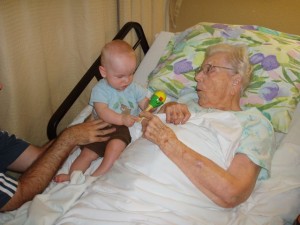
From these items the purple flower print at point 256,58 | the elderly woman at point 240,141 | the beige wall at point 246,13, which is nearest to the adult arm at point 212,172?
the elderly woman at point 240,141

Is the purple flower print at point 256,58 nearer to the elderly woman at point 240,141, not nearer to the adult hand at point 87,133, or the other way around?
the elderly woman at point 240,141

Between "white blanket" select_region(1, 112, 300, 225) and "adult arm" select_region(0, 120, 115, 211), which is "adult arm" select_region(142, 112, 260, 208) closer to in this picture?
"white blanket" select_region(1, 112, 300, 225)

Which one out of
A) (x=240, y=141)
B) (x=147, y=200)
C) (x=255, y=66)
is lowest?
(x=147, y=200)

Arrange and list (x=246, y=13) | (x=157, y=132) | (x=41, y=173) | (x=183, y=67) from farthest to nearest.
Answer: (x=246, y=13) → (x=183, y=67) → (x=41, y=173) → (x=157, y=132)

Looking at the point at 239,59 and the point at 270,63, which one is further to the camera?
the point at 270,63

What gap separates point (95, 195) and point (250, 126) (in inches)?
30.9

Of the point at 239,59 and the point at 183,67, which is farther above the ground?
the point at 239,59

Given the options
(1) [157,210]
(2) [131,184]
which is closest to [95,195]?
(2) [131,184]

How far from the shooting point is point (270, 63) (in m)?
1.93

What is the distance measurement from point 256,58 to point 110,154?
1.07m

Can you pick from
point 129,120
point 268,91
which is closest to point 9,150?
point 129,120

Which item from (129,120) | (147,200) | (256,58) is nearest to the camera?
(147,200)

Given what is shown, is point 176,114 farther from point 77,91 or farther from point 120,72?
point 77,91

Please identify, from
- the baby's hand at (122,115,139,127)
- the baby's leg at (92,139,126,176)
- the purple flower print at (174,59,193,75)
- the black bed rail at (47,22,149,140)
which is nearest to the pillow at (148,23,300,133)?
the purple flower print at (174,59,193,75)
